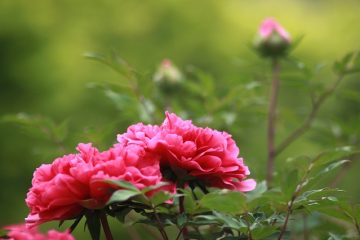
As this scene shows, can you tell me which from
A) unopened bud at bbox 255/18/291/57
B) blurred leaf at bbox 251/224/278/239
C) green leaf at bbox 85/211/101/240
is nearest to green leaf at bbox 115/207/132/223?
green leaf at bbox 85/211/101/240

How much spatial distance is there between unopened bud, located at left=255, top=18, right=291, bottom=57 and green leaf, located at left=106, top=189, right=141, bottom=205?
0.98m

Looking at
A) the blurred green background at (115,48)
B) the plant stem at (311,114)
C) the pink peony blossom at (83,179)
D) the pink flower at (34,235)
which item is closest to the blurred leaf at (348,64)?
the plant stem at (311,114)

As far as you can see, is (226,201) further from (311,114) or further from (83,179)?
(311,114)

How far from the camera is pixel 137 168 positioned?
0.65 metres

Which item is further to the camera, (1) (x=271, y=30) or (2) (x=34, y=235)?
(1) (x=271, y=30)

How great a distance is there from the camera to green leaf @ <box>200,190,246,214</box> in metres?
0.62

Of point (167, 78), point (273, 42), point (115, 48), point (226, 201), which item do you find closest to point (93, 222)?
point (226, 201)

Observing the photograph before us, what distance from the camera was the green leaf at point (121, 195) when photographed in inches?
22.8

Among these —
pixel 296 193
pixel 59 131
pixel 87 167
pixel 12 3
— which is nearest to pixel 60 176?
→ pixel 87 167

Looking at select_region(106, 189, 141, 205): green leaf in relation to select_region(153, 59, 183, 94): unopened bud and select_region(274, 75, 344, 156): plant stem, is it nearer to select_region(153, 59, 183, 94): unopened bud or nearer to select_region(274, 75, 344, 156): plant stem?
select_region(274, 75, 344, 156): plant stem

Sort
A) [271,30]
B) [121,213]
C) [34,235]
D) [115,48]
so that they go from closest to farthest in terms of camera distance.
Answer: [34,235] → [121,213] → [271,30] → [115,48]

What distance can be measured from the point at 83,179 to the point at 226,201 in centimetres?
14

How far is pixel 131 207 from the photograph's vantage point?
0.67 meters

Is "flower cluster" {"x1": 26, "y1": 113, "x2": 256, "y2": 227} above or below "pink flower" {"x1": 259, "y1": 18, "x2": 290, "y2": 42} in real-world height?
below
